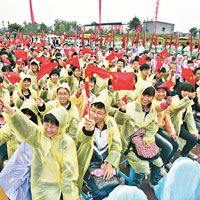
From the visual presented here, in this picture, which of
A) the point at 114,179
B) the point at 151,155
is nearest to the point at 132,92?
the point at 151,155

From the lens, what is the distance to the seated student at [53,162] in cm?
184

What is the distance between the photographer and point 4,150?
8.68 ft

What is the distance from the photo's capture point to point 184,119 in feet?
11.6

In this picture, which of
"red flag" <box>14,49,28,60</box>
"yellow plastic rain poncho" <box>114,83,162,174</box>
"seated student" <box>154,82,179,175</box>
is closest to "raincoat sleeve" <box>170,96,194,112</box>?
"seated student" <box>154,82,179,175</box>

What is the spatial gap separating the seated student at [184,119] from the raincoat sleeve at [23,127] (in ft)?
8.03

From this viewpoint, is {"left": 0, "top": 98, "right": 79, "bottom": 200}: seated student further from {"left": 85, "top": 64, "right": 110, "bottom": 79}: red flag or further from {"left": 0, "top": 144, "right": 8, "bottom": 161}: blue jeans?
{"left": 0, "top": 144, "right": 8, "bottom": 161}: blue jeans

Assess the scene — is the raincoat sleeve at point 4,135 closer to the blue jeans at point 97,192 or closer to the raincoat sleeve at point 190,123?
the blue jeans at point 97,192

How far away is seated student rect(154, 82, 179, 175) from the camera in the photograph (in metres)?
2.92

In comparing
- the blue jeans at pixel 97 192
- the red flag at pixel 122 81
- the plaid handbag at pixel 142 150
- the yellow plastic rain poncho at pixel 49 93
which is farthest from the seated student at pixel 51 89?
the blue jeans at pixel 97 192

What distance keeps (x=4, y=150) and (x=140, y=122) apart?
6.85 feet

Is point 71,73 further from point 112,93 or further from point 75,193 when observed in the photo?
point 75,193

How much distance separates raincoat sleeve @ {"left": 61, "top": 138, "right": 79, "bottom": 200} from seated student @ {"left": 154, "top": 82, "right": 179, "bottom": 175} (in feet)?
5.24

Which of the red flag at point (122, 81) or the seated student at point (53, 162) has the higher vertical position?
the red flag at point (122, 81)

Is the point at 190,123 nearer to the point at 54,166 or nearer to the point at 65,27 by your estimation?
the point at 54,166
